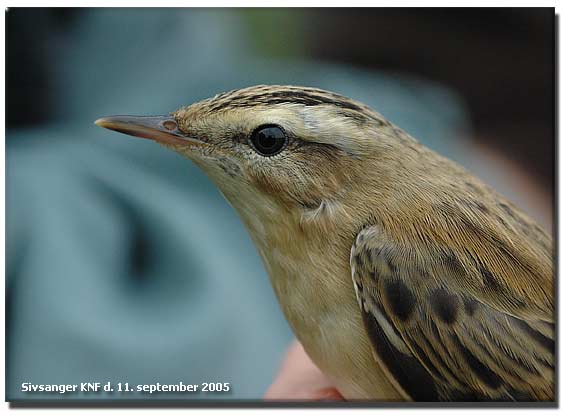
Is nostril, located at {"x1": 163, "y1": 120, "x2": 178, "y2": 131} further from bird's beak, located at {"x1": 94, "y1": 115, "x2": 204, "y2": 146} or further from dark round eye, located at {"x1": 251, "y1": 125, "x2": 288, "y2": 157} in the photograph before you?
dark round eye, located at {"x1": 251, "y1": 125, "x2": 288, "y2": 157}

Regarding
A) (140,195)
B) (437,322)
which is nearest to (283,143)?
(437,322)

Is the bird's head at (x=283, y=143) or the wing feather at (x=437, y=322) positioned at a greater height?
the bird's head at (x=283, y=143)

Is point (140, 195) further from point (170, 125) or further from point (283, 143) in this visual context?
point (283, 143)

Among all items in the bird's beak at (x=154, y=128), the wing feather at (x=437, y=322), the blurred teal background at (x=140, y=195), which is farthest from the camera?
the blurred teal background at (x=140, y=195)

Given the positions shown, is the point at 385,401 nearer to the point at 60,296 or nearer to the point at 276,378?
the point at 276,378

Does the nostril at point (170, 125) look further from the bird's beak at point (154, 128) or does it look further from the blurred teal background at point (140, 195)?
the blurred teal background at point (140, 195)

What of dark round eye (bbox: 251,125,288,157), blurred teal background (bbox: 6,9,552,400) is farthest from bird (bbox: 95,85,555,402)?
blurred teal background (bbox: 6,9,552,400)

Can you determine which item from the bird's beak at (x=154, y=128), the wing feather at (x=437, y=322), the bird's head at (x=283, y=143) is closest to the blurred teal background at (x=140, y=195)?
the bird's beak at (x=154, y=128)

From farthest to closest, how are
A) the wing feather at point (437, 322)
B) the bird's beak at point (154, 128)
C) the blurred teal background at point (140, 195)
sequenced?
1. the blurred teal background at point (140, 195)
2. the bird's beak at point (154, 128)
3. the wing feather at point (437, 322)
